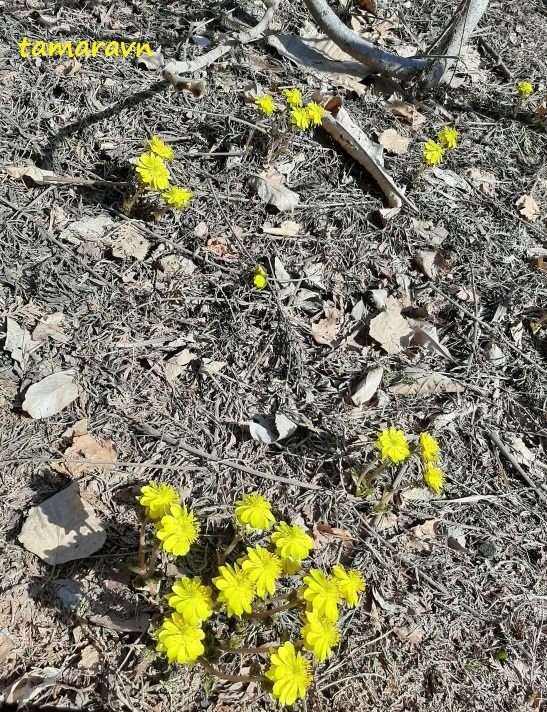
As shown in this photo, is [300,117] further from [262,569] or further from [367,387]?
[262,569]

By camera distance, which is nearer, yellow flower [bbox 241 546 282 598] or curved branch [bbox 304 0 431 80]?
yellow flower [bbox 241 546 282 598]

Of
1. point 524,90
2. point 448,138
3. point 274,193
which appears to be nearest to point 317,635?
point 274,193

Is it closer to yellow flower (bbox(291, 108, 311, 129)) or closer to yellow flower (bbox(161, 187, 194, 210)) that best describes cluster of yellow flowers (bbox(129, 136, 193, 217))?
yellow flower (bbox(161, 187, 194, 210))

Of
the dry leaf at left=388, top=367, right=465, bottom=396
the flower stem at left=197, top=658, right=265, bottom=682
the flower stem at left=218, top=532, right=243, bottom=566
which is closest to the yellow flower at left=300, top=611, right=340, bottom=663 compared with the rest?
the flower stem at left=197, top=658, right=265, bottom=682

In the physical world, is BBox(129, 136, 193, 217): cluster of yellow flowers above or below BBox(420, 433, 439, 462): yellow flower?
above

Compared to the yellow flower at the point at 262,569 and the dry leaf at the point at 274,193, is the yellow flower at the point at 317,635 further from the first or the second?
the dry leaf at the point at 274,193

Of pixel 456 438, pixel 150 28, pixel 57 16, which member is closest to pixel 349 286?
pixel 456 438
